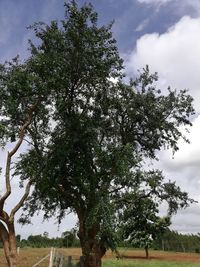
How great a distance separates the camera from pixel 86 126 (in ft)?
83.1


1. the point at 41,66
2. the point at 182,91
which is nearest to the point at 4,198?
the point at 41,66

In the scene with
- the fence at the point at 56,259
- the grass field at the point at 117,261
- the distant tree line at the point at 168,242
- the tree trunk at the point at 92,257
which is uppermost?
the distant tree line at the point at 168,242

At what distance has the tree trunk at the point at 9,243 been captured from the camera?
71.1 feet

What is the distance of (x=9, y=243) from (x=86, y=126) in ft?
23.4

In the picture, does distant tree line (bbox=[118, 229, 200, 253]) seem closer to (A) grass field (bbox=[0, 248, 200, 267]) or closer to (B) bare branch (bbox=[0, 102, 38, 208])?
(A) grass field (bbox=[0, 248, 200, 267])

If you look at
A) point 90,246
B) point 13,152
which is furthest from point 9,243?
point 90,246

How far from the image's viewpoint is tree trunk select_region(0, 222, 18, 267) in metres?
21.7

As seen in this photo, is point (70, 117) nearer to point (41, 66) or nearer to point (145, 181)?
point (41, 66)

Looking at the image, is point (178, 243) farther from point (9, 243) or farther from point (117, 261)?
point (9, 243)

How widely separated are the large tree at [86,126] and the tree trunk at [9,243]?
12.0 feet

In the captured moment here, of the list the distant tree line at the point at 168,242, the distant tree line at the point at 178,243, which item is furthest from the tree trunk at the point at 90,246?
the distant tree line at the point at 178,243

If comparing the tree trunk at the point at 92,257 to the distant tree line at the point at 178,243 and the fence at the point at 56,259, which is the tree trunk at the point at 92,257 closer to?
the fence at the point at 56,259

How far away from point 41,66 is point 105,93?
18.8ft

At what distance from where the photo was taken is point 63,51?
2420 centimetres
